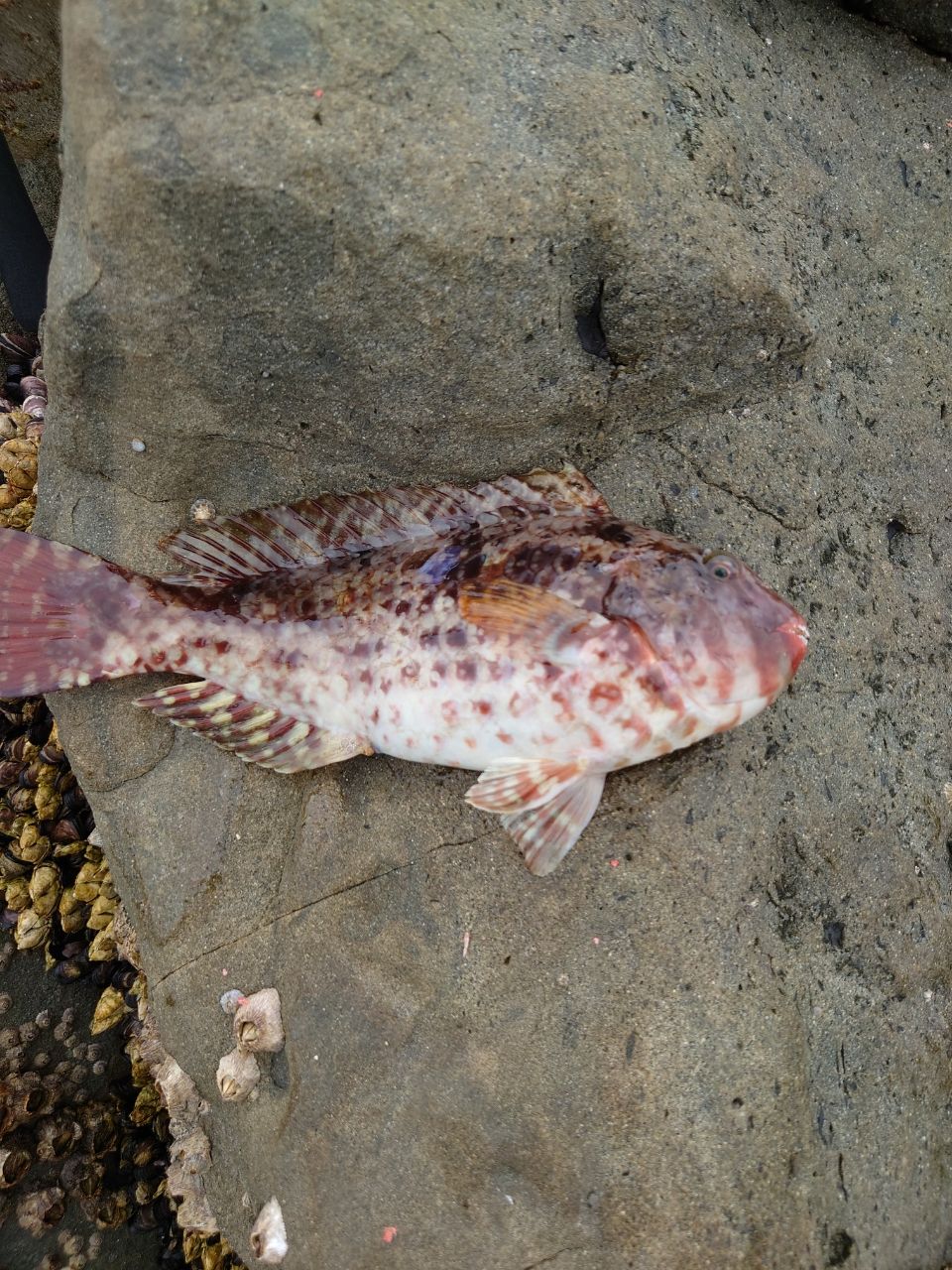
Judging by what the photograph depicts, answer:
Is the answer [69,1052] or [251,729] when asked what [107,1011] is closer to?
[69,1052]

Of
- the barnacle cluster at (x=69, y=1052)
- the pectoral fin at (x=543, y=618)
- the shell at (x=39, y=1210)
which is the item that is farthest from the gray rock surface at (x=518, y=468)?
the shell at (x=39, y=1210)

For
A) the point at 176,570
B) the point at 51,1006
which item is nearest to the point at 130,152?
the point at 176,570

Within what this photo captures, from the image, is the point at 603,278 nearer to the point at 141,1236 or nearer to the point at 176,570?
the point at 176,570

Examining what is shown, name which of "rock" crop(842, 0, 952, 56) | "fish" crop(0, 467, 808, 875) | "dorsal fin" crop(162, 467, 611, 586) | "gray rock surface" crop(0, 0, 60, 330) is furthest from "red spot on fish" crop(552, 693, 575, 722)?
"gray rock surface" crop(0, 0, 60, 330)

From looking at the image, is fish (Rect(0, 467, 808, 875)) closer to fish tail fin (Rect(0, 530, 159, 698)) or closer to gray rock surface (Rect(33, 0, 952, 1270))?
fish tail fin (Rect(0, 530, 159, 698))

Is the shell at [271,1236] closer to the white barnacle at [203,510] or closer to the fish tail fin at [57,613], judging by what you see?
the fish tail fin at [57,613]
